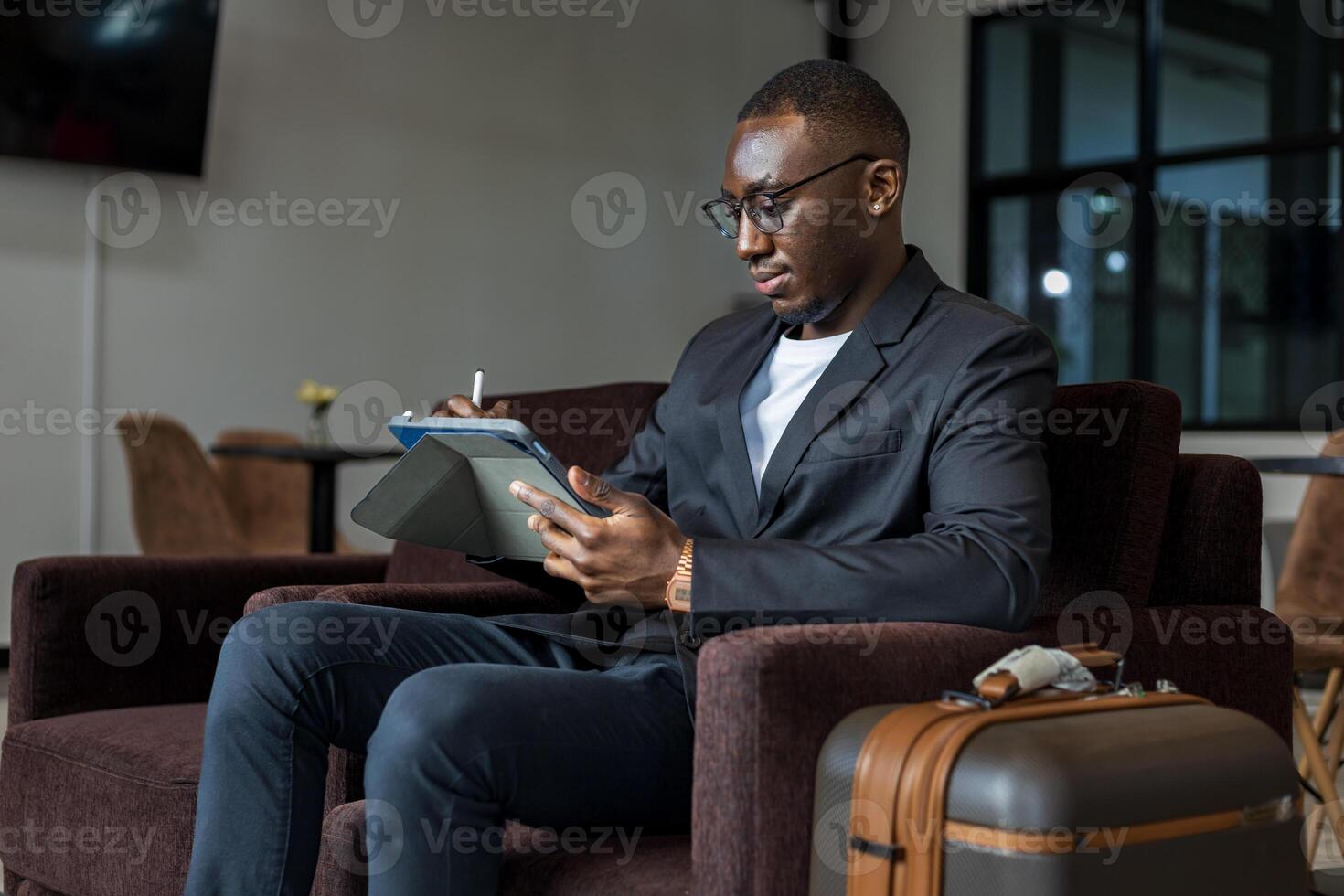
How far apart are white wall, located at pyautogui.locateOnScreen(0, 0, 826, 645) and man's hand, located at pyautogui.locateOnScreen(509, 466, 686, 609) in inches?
171

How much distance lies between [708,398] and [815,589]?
49 cm

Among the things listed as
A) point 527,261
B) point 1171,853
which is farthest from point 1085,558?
point 527,261

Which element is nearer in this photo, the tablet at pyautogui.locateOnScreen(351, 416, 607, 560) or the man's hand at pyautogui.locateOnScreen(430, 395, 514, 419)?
the tablet at pyautogui.locateOnScreen(351, 416, 607, 560)

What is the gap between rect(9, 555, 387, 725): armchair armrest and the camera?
2.19 meters

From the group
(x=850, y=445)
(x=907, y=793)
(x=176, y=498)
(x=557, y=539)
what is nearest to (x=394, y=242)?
(x=176, y=498)

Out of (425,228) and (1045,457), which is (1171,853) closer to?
(1045,457)

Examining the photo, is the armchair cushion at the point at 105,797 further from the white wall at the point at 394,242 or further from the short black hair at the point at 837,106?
the white wall at the point at 394,242

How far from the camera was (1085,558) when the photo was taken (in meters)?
1.72

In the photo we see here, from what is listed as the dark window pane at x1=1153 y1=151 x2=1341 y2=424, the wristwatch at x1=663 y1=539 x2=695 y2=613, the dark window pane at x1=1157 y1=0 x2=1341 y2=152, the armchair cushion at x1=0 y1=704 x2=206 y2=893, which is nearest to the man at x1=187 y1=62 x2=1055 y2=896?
the wristwatch at x1=663 y1=539 x2=695 y2=613

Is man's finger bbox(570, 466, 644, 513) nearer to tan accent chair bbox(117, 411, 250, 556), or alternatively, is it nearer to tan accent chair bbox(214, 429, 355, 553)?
tan accent chair bbox(117, 411, 250, 556)

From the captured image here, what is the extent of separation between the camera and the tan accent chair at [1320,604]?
8.98 feet

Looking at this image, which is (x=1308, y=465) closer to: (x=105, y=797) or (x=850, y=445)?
(x=850, y=445)

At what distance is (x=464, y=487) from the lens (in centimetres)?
166

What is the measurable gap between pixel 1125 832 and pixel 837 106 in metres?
0.93
